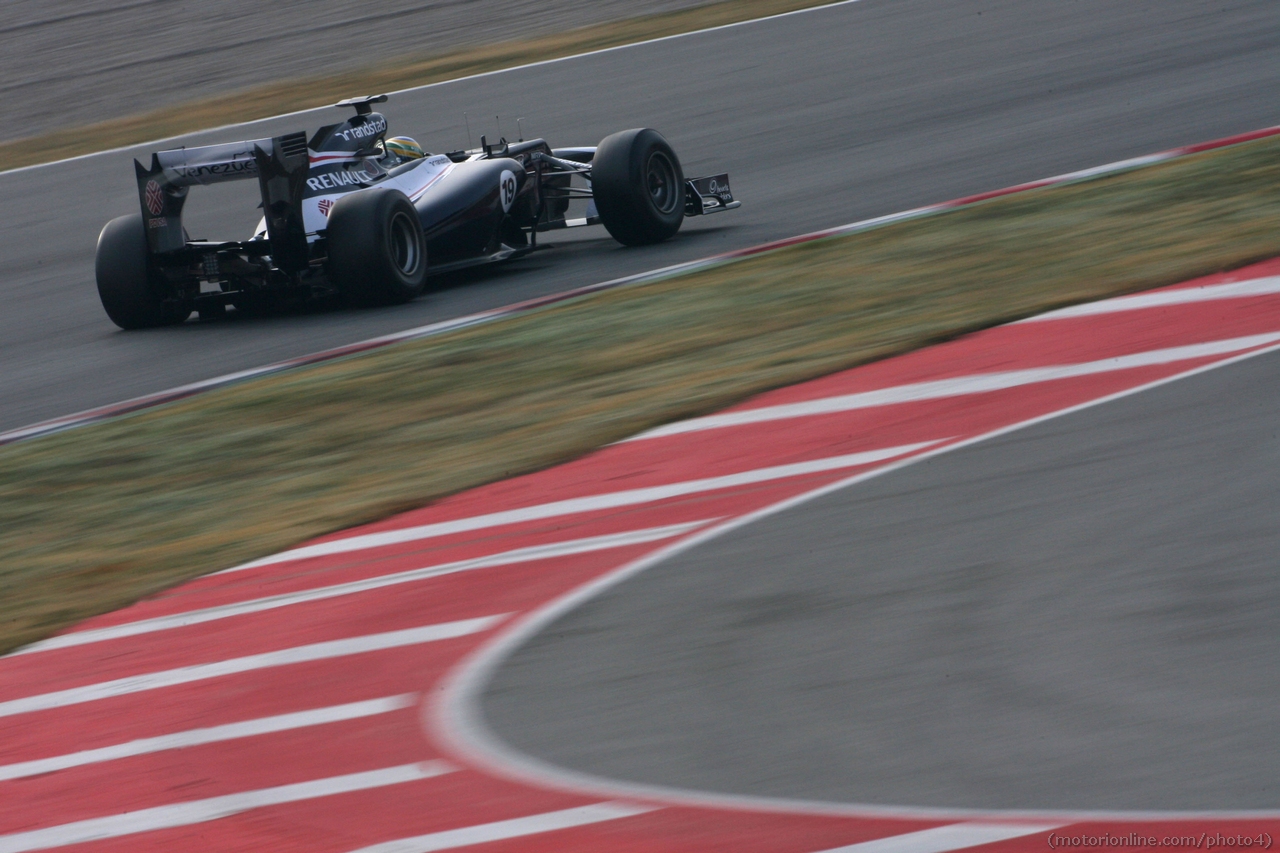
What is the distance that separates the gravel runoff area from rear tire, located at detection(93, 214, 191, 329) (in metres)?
10.8

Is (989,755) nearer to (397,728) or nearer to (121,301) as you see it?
(397,728)

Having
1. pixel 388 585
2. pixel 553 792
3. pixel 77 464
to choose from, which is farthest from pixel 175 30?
pixel 553 792

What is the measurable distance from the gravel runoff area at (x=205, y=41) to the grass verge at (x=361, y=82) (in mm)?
486

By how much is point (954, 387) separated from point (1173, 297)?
1.64 m

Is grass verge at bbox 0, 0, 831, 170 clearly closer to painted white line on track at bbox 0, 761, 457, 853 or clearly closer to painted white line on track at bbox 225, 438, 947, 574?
painted white line on track at bbox 225, 438, 947, 574

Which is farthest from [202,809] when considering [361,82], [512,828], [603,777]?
[361,82]

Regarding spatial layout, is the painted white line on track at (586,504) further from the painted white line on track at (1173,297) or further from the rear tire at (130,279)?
the rear tire at (130,279)

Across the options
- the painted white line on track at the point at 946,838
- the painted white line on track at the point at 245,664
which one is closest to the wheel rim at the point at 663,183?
the painted white line on track at the point at 245,664

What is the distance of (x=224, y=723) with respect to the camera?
4.56 metres

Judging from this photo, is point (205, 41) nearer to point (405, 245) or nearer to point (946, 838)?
point (405, 245)

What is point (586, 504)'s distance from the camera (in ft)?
20.2

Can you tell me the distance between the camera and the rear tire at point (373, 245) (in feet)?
33.2

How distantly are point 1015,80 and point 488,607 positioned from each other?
11.8 m

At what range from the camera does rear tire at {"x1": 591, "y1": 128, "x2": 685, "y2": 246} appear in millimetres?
11203
